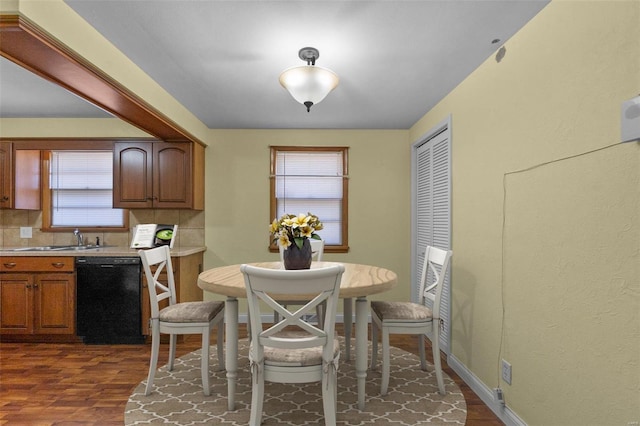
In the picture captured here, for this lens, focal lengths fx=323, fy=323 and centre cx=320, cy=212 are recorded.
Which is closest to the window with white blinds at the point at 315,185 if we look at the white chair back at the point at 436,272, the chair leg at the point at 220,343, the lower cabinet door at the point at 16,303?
the white chair back at the point at 436,272

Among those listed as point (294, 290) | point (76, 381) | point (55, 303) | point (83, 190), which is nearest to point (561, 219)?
point (294, 290)

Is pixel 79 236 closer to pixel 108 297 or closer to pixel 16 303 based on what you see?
pixel 16 303

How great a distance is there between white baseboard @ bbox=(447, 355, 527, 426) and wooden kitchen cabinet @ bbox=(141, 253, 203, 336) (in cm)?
270

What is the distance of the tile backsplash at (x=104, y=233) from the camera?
3873mm

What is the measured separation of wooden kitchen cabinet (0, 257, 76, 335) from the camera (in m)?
3.24

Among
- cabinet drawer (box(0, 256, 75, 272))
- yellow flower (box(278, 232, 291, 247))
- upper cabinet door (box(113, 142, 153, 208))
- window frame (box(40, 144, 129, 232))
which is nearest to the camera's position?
yellow flower (box(278, 232, 291, 247))

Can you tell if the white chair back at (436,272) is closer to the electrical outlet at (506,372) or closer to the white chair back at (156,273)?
the electrical outlet at (506,372)

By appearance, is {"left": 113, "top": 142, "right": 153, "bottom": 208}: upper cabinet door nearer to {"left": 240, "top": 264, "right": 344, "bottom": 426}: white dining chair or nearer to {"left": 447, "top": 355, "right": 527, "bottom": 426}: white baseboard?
{"left": 240, "top": 264, "right": 344, "bottom": 426}: white dining chair

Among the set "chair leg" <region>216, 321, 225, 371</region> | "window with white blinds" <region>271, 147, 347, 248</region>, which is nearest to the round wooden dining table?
"chair leg" <region>216, 321, 225, 371</region>

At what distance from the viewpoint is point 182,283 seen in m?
3.41

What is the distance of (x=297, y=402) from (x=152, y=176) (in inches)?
114

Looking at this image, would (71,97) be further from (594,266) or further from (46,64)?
(594,266)

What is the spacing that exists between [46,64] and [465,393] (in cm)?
345

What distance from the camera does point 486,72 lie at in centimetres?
224
